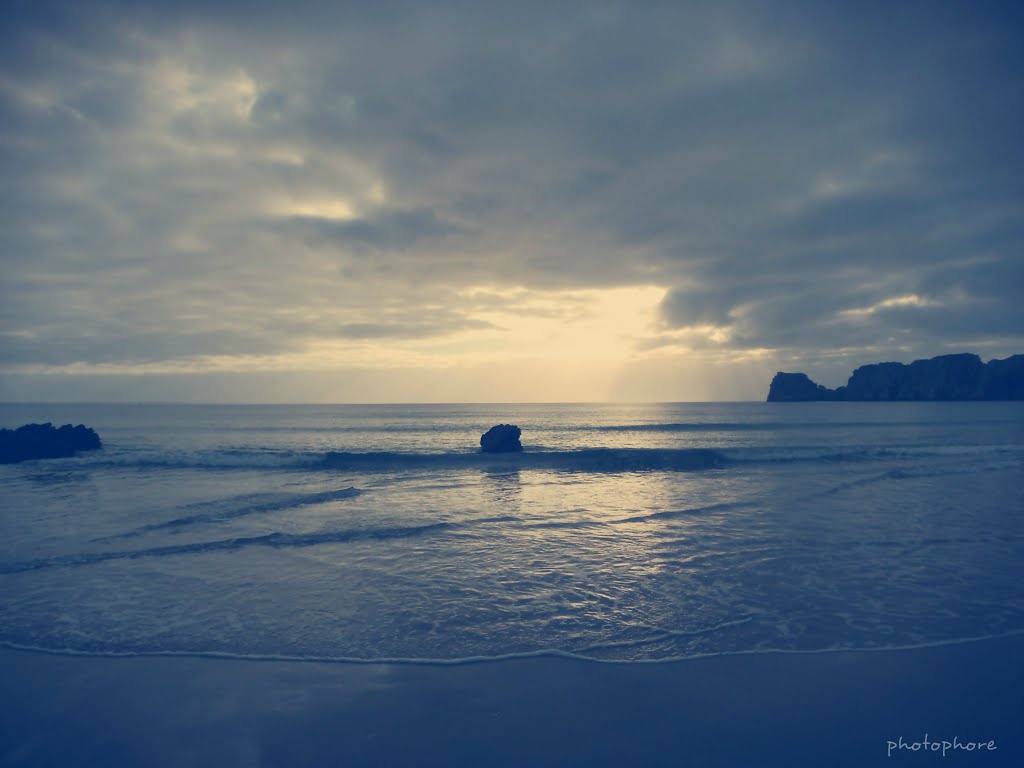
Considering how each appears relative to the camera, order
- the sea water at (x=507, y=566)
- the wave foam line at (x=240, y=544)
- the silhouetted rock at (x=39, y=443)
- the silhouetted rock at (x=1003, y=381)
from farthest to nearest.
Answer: the silhouetted rock at (x=1003, y=381) → the silhouetted rock at (x=39, y=443) → the wave foam line at (x=240, y=544) → the sea water at (x=507, y=566)

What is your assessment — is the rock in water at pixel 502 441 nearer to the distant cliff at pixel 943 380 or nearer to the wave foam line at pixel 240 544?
the wave foam line at pixel 240 544

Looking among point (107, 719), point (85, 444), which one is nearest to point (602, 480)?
point (107, 719)

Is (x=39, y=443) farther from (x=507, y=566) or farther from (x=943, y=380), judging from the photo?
(x=943, y=380)

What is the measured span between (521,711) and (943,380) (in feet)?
668

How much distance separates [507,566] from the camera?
10289 mm

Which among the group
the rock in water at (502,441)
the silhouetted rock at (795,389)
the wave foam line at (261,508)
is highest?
the silhouetted rock at (795,389)

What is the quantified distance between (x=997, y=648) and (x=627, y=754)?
5805 mm

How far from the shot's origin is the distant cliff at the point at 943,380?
154 metres

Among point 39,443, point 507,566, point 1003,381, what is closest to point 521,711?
point 507,566

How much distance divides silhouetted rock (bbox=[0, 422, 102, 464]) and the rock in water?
1156 inches

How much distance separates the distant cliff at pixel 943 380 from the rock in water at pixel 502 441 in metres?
181

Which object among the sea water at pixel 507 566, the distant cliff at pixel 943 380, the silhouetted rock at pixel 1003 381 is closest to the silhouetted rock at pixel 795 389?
the distant cliff at pixel 943 380

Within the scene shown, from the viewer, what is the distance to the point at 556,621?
7617 millimetres

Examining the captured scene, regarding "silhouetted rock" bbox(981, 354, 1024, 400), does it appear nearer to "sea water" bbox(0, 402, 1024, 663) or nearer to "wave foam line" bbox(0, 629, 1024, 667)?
"sea water" bbox(0, 402, 1024, 663)
